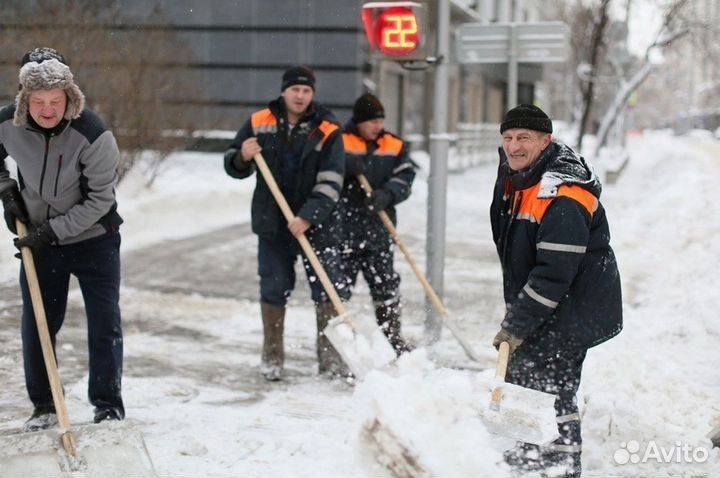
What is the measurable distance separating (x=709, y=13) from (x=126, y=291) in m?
21.4

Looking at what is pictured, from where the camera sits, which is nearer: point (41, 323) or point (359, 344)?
point (41, 323)

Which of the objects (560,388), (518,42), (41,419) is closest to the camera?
(560,388)

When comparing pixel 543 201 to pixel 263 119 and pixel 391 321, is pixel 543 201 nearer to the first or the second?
pixel 263 119

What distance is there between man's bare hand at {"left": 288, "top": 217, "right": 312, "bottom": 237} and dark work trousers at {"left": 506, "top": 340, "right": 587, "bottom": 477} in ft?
5.82

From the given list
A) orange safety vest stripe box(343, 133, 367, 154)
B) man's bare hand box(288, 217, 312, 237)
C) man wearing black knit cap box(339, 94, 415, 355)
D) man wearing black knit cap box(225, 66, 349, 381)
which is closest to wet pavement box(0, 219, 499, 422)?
man wearing black knit cap box(225, 66, 349, 381)

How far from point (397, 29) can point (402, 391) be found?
3.18 meters

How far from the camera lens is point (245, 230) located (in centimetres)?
1215

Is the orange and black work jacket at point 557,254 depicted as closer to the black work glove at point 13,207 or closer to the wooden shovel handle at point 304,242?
the wooden shovel handle at point 304,242

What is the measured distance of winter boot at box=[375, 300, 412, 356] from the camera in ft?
19.1

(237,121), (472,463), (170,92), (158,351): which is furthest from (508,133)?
(237,121)

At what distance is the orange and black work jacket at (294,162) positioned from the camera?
17.1 ft

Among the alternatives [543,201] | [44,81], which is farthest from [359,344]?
[44,81]

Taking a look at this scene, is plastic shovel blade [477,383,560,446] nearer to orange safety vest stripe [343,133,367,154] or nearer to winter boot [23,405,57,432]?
winter boot [23,405,57,432]

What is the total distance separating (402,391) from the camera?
3.50 meters
